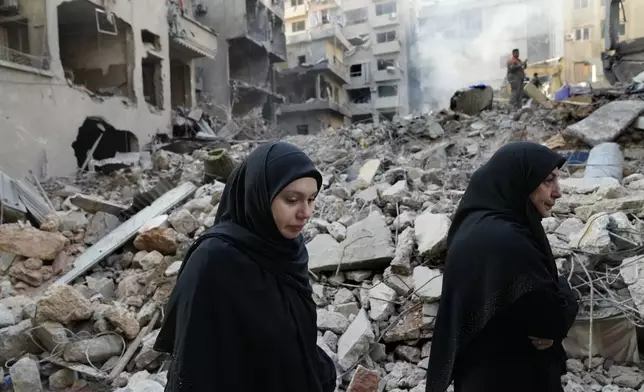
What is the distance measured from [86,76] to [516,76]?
11361 millimetres

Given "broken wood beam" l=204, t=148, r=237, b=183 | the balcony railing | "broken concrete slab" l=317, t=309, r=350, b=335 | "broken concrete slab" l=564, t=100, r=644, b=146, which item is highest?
the balcony railing

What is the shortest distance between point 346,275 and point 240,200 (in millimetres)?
2385

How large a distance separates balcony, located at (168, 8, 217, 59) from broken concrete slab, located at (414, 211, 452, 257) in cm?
1237

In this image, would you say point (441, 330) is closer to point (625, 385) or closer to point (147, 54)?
point (625, 385)

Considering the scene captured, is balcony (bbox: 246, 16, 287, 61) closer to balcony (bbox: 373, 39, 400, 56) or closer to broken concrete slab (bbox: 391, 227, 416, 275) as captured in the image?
balcony (bbox: 373, 39, 400, 56)

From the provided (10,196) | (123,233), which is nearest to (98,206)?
(10,196)

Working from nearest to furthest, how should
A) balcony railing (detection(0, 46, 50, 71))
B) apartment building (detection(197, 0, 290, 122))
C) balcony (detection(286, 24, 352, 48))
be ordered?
balcony railing (detection(0, 46, 50, 71)), apartment building (detection(197, 0, 290, 122)), balcony (detection(286, 24, 352, 48))

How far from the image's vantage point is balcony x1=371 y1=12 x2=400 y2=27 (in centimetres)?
3669

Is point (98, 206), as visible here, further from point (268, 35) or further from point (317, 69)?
point (317, 69)

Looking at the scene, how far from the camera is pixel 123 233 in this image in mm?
5480

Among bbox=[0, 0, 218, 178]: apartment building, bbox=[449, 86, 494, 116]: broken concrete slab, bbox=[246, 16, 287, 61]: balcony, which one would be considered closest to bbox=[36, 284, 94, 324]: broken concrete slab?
bbox=[0, 0, 218, 178]: apartment building

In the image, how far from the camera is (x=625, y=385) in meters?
2.65

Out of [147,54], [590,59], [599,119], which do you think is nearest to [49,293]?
[599,119]

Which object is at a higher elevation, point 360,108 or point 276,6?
point 276,6
